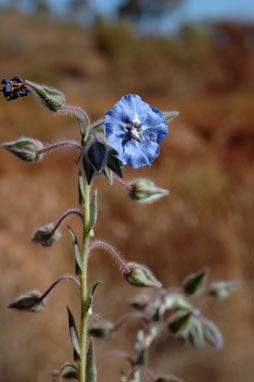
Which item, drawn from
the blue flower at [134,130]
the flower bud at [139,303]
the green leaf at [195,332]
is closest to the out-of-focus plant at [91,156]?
the blue flower at [134,130]

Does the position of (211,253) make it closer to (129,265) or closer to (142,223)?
(142,223)

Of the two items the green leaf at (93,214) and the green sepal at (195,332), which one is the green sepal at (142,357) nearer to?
the green sepal at (195,332)

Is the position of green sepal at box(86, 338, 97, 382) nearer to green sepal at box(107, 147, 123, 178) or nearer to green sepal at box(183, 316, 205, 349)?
green sepal at box(107, 147, 123, 178)

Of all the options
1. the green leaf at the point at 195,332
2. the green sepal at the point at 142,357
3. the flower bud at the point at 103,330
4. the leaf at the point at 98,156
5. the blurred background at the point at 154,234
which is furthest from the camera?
the blurred background at the point at 154,234

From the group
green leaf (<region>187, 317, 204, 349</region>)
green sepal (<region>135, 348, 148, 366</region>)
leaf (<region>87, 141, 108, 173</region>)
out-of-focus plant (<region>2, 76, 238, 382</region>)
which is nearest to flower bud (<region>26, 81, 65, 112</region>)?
out-of-focus plant (<region>2, 76, 238, 382</region>)

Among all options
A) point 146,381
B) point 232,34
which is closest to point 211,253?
point 146,381
